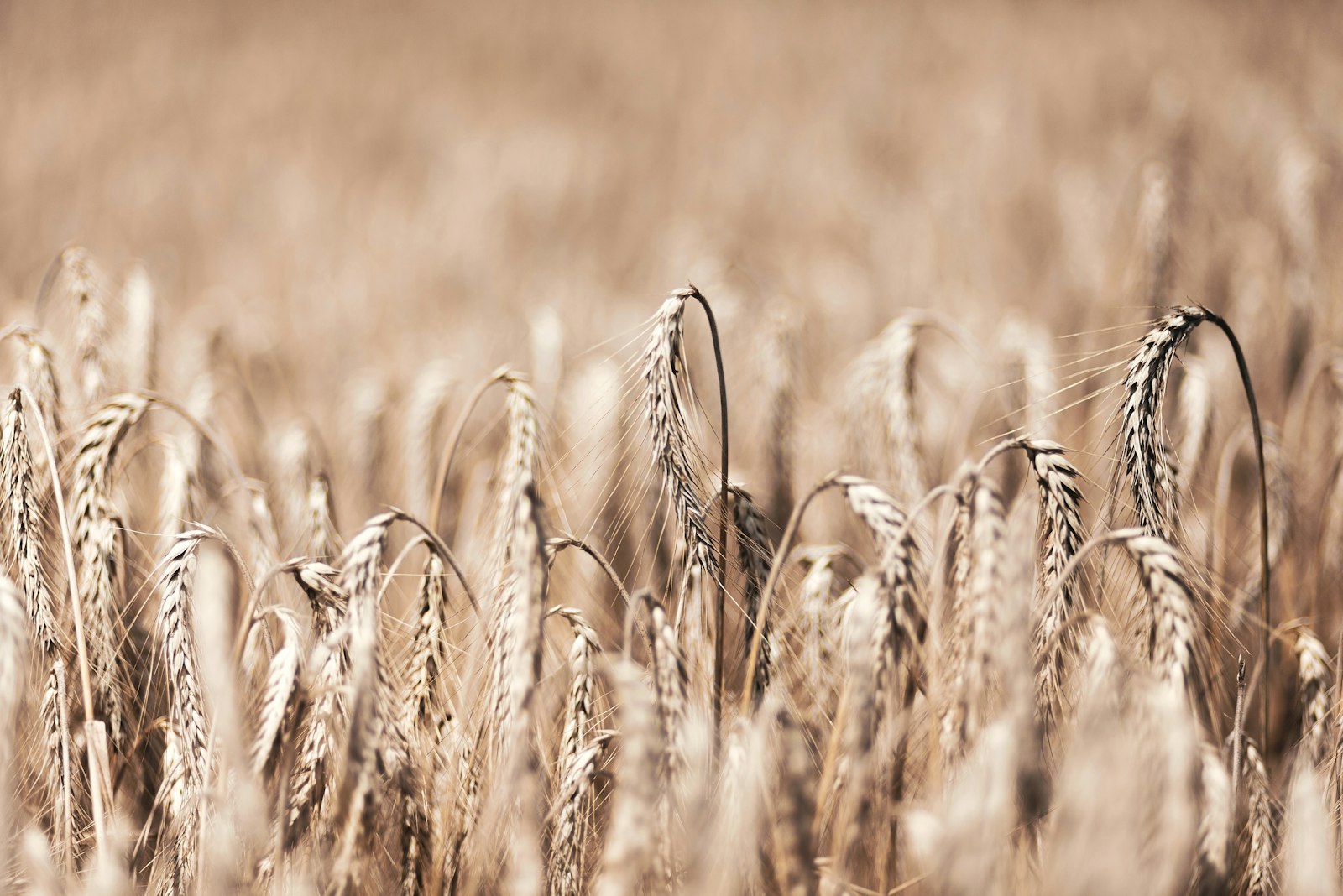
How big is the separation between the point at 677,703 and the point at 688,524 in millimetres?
293

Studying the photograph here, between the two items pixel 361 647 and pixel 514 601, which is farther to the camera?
pixel 514 601

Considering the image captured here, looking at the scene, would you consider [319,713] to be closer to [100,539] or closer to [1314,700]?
[100,539]

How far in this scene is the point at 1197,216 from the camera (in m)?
4.49

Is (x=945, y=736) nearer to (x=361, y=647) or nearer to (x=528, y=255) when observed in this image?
(x=361, y=647)

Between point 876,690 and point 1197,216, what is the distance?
15.4ft

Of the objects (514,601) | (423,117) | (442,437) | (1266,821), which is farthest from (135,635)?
(423,117)

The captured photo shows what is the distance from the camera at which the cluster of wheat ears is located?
40.2 inches

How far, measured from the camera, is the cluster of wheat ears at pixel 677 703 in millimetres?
1021

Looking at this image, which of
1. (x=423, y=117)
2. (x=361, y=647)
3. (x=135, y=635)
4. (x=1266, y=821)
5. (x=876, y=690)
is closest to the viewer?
(x=361, y=647)

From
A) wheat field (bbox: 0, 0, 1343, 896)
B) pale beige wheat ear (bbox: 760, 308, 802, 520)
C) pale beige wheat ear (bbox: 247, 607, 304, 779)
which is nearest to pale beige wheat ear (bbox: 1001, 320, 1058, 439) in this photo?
wheat field (bbox: 0, 0, 1343, 896)

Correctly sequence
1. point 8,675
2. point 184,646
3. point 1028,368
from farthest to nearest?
point 1028,368, point 184,646, point 8,675

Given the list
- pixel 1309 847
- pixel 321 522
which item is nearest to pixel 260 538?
pixel 321 522

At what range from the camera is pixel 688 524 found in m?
1.29

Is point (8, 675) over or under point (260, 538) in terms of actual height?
under
